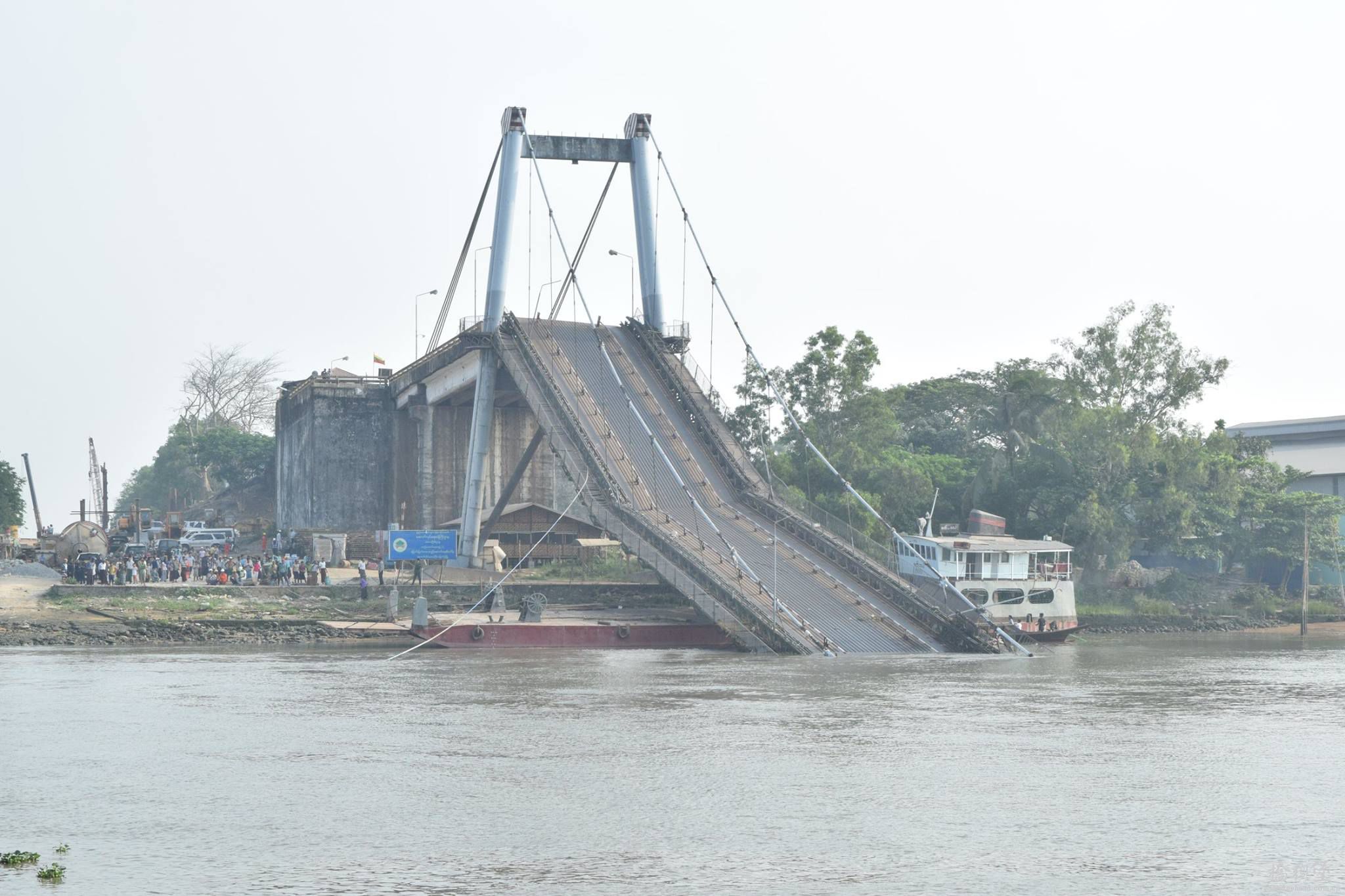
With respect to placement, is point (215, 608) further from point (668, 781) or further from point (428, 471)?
point (668, 781)

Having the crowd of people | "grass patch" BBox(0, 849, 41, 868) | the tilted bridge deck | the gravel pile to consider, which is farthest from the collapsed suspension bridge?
"grass patch" BBox(0, 849, 41, 868)

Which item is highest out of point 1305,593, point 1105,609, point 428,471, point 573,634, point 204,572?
point 428,471

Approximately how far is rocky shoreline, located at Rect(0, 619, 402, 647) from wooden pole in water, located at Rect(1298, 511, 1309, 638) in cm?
4270

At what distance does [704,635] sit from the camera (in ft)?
188

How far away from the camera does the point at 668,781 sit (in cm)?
2792

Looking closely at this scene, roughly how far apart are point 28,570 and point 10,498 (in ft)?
103

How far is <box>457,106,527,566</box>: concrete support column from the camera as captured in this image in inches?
2778

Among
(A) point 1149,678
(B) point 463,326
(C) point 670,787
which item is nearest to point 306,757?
(C) point 670,787

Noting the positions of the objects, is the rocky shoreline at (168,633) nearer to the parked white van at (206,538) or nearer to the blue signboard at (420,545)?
the blue signboard at (420,545)

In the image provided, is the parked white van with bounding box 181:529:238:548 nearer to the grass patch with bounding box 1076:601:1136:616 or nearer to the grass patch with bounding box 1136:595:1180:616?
the grass patch with bounding box 1076:601:1136:616

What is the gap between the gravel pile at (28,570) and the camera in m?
63.8

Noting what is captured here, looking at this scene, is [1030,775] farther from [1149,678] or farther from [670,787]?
[1149,678]

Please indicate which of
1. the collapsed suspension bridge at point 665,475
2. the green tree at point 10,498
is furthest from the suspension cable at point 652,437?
the green tree at point 10,498

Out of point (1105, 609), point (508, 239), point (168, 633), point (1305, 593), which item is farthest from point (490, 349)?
point (1305, 593)
